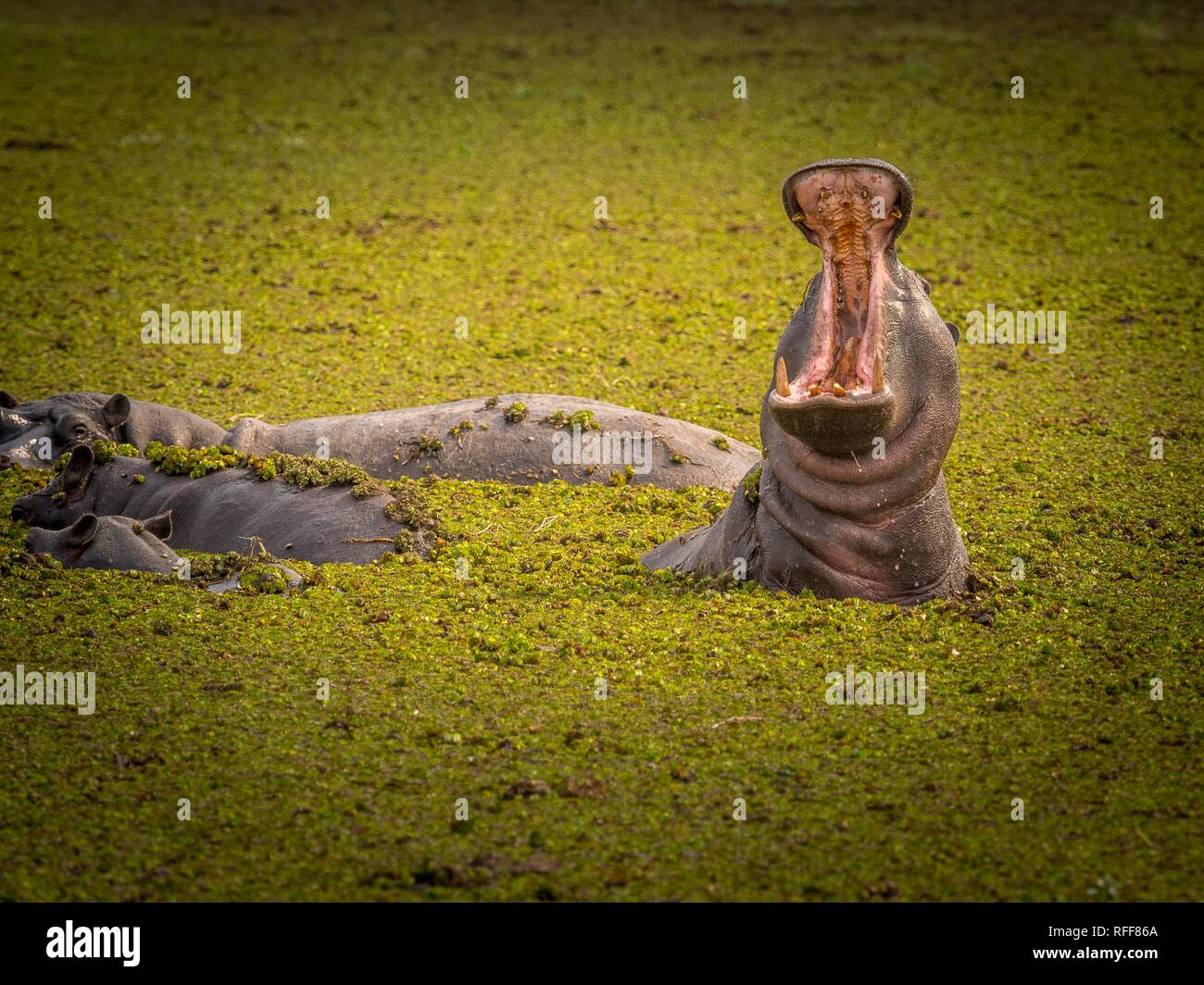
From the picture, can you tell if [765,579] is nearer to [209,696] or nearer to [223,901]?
[209,696]

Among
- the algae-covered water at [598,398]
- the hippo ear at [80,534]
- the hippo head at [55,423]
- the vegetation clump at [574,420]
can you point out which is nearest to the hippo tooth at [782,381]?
the algae-covered water at [598,398]

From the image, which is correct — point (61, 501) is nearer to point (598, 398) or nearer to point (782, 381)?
point (598, 398)

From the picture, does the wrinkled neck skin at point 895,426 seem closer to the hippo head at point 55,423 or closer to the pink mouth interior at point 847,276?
the pink mouth interior at point 847,276

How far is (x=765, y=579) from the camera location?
7.69 metres

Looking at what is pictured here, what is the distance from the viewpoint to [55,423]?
10242 mm

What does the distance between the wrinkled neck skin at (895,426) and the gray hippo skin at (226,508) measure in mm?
2401

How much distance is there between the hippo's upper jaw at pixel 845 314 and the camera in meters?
6.95

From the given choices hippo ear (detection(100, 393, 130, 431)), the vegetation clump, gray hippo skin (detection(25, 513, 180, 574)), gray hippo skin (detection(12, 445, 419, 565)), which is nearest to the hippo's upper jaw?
gray hippo skin (detection(12, 445, 419, 565))

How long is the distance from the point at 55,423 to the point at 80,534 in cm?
214

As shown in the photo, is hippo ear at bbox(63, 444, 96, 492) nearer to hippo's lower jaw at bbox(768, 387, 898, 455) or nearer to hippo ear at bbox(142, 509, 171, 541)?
hippo ear at bbox(142, 509, 171, 541)

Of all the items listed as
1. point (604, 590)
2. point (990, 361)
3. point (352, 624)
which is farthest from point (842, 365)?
point (990, 361)

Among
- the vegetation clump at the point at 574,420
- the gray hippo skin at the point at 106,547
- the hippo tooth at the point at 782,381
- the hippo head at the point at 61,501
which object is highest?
the hippo tooth at the point at 782,381

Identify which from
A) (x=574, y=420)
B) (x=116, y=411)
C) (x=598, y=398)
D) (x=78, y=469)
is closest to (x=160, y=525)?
(x=78, y=469)
